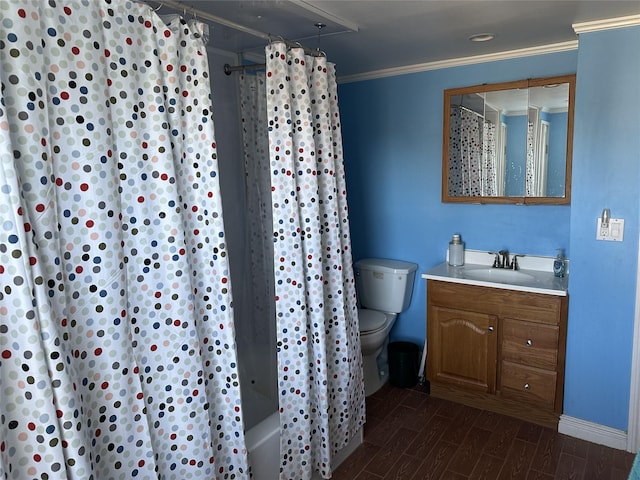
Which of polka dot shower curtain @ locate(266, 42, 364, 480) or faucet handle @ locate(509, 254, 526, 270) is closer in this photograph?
polka dot shower curtain @ locate(266, 42, 364, 480)

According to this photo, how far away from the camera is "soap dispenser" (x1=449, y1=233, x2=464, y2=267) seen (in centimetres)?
316

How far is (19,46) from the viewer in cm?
109

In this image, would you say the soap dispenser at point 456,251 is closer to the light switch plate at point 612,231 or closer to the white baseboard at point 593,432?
the light switch plate at point 612,231

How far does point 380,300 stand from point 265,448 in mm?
1598

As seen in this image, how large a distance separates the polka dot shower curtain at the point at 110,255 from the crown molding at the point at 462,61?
200cm

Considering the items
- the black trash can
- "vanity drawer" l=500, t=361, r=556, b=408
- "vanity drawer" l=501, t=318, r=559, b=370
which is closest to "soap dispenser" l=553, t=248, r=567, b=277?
"vanity drawer" l=501, t=318, r=559, b=370

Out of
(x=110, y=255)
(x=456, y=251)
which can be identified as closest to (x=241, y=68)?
(x=110, y=255)

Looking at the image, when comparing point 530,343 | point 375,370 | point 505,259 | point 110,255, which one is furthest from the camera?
point 375,370

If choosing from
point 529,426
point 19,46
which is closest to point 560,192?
point 529,426

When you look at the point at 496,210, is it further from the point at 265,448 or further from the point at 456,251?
the point at 265,448

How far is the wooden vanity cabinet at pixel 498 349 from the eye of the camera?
8.60ft

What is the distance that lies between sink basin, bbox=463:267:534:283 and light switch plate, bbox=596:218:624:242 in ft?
1.67

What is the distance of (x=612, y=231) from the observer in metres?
2.39

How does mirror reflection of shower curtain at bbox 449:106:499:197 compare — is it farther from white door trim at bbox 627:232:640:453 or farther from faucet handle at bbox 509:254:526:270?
white door trim at bbox 627:232:640:453
